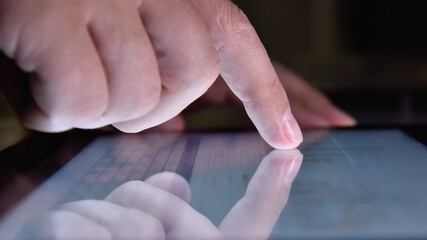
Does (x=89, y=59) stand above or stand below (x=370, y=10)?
above

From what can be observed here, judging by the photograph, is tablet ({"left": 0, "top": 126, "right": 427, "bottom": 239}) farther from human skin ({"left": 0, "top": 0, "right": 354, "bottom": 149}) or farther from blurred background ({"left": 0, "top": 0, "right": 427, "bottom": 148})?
blurred background ({"left": 0, "top": 0, "right": 427, "bottom": 148})

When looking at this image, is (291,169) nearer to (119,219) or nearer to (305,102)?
(119,219)

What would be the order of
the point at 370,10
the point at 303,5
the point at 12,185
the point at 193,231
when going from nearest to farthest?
1. the point at 193,231
2. the point at 12,185
3. the point at 370,10
4. the point at 303,5

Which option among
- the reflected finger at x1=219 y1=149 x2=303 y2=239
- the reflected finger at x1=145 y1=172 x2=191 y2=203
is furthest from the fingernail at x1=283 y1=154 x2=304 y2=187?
the reflected finger at x1=145 y1=172 x2=191 y2=203

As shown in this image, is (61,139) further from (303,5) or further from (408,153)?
(303,5)

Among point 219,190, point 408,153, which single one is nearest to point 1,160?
point 219,190

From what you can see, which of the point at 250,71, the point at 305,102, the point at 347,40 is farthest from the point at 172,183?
the point at 347,40
